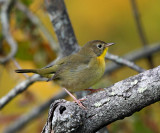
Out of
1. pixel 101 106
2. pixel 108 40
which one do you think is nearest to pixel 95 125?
pixel 101 106

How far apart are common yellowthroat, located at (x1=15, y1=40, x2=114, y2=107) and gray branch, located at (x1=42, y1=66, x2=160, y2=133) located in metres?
1.11

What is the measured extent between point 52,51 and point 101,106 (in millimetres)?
2849

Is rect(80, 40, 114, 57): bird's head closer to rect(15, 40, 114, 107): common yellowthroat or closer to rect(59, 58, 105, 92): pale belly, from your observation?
rect(15, 40, 114, 107): common yellowthroat

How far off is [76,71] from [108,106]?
134 centimetres

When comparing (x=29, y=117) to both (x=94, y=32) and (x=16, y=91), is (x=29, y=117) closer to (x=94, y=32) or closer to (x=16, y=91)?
(x=16, y=91)

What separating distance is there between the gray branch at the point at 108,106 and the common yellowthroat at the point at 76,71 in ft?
3.63

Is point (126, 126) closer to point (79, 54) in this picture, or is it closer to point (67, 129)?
point (79, 54)

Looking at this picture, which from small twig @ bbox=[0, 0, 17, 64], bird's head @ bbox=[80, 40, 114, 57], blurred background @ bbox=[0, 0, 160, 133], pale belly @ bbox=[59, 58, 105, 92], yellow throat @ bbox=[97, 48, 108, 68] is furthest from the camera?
blurred background @ bbox=[0, 0, 160, 133]

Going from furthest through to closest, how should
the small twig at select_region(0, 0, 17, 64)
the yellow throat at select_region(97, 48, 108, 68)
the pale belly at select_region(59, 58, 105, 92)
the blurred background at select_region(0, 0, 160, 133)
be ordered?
1. the blurred background at select_region(0, 0, 160, 133)
2. the small twig at select_region(0, 0, 17, 64)
3. the yellow throat at select_region(97, 48, 108, 68)
4. the pale belly at select_region(59, 58, 105, 92)

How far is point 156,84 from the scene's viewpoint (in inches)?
103

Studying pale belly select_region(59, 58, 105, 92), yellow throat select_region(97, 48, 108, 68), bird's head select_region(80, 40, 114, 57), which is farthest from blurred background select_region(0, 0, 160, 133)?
pale belly select_region(59, 58, 105, 92)

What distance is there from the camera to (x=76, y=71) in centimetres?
401

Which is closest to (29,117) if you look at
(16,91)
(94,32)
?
(16,91)

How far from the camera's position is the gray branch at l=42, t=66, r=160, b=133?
259 cm
